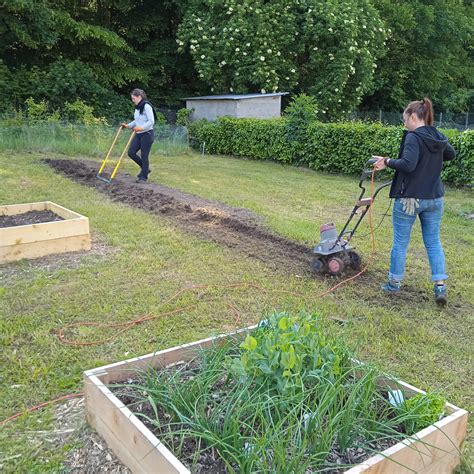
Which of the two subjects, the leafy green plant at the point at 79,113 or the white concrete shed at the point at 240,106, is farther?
the white concrete shed at the point at 240,106

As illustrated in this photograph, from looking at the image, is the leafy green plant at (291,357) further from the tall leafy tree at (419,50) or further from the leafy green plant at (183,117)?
the tall leafy tree at (419,50)

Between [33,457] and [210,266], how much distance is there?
3.04 meters

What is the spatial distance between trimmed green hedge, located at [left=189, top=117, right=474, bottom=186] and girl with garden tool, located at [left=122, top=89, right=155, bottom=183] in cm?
558

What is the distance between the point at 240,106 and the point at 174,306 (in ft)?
47.9

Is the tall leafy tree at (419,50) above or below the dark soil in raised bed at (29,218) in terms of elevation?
above

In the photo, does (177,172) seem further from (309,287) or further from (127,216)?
(309,287)

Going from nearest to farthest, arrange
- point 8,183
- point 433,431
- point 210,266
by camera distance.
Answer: point 433,431, point 210,266, point 8,183

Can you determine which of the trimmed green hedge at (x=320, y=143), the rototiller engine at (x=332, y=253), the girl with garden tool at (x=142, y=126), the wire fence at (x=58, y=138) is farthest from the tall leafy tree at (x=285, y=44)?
the rototiller engine at (x=332, y=253)

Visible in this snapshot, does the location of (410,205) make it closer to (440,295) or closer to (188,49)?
(440,295)

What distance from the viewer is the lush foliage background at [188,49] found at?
67.1ft

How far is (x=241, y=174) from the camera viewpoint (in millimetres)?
12461

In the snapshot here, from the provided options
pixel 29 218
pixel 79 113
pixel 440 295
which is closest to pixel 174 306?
pixel 440 295

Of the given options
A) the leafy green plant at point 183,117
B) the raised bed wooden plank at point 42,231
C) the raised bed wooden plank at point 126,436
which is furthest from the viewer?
the leafy green plant at point 183,117

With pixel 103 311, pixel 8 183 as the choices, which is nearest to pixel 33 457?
pixel 103 311
